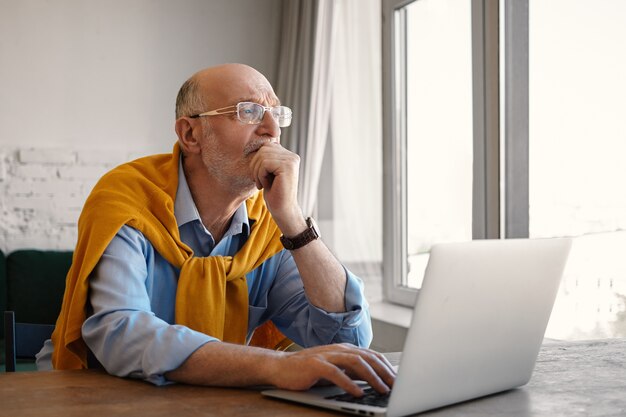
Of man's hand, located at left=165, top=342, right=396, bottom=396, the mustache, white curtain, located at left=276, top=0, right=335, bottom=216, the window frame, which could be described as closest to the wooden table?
man's hand, located at left=165, top=342, right=396, bottom=396

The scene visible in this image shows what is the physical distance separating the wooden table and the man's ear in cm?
73

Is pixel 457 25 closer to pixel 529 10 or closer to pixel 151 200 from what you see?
pixel 529 10

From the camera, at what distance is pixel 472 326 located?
106cm

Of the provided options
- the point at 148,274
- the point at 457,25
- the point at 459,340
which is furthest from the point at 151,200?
the point at 457,25

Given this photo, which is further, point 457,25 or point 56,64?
point 56,64

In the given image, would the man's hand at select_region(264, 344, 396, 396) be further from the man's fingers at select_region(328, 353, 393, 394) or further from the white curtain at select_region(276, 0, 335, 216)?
the white curtain at select_region(276, 0, 335, 216)

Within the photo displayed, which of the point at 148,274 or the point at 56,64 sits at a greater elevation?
the point at 56,64

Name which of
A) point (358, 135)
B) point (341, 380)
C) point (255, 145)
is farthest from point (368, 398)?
point (358, 135)

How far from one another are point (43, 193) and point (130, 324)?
115 inches

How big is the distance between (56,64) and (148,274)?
285 cm

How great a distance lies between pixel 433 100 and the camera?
11.3 ft

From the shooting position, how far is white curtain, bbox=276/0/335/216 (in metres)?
4.12

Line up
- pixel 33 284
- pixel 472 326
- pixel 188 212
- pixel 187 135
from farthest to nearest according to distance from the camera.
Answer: pixel 33 284 < pixel 187 135 < pixel 188 212 < pixel 472 326

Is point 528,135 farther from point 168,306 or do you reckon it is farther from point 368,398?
point 368,398
